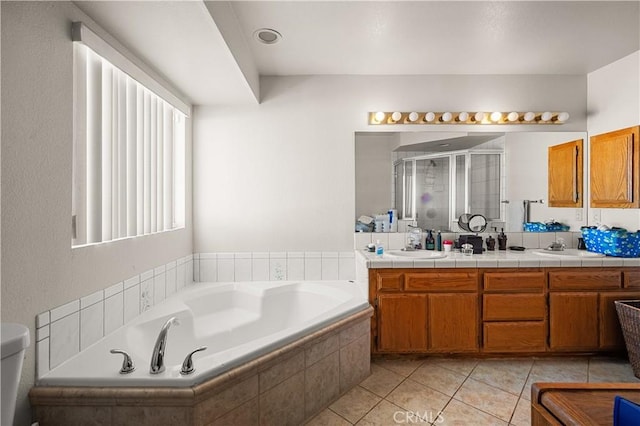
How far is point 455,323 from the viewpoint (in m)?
2.30

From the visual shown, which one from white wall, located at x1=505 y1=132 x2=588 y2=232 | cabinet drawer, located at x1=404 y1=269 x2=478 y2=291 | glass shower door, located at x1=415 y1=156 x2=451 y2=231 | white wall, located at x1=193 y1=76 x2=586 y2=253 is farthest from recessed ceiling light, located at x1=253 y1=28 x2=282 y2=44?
white wall, located at x1=505 y1=132 x2=588 y2=232

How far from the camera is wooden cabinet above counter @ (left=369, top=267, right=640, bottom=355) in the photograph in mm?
2289

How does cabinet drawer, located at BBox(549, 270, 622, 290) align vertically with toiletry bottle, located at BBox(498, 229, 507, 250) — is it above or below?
below

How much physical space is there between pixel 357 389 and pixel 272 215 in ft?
5.11

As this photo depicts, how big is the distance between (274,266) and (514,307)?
2.01 meters

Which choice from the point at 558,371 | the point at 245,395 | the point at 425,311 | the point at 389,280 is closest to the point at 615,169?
the point at 558,371

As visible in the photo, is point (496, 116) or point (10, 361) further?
point (496, 116)

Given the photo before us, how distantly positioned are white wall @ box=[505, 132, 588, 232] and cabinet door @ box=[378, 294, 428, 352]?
4.43 ft

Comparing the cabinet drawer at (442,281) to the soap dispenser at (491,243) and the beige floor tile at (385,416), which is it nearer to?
the soap dispenser at (491,243)

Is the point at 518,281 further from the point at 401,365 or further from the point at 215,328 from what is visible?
the point at 215,328

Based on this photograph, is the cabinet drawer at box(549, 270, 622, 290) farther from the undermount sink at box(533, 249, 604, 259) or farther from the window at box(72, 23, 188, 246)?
the window at box(72, 23, 188, 246)

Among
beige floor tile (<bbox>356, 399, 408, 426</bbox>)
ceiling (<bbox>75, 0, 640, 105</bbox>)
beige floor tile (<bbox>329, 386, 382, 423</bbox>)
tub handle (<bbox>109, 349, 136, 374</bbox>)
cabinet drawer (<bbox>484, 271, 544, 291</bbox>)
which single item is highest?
ceiling (<bbox>75, 0, 640, 105</bbox>)

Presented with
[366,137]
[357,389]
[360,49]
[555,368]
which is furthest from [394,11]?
[555,368]

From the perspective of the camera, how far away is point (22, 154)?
1158 millimetres
